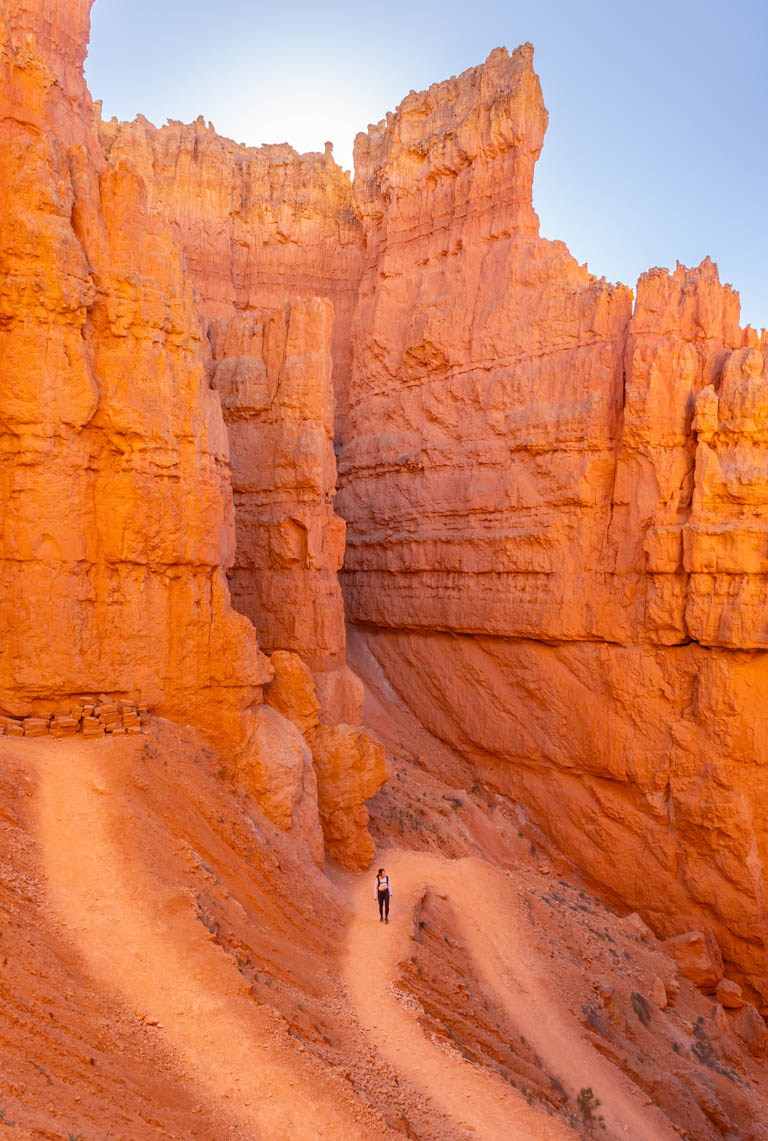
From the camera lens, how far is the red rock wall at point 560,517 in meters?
20.7

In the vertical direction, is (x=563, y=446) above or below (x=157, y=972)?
above

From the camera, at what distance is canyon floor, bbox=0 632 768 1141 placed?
7.53 m

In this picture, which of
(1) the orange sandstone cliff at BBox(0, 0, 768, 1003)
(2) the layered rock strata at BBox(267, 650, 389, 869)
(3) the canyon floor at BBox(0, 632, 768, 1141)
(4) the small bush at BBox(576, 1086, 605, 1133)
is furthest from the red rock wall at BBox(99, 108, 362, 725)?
(4) the small bush at BBox(576, 1086, 605, 1133)

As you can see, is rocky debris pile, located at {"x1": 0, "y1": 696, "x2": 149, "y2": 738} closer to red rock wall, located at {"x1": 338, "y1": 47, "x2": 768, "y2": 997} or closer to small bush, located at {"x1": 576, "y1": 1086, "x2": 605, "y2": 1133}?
small bush, located at {"x1": 576, "y1": 1086, "x2": 605, "y2": 1133}

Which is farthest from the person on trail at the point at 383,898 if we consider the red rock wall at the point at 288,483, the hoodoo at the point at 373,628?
the red rock wall at the point at 288,483

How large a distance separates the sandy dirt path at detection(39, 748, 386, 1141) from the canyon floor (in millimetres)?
24

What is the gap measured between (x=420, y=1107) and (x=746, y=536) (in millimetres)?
15170

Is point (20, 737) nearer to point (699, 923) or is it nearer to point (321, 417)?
point (321, 417)

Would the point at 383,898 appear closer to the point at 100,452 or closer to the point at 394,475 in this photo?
the point at 100,452

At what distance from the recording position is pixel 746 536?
20.2 meters

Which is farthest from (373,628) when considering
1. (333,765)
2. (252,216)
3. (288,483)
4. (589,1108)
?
(589,1108)

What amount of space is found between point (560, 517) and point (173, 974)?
16.9 m

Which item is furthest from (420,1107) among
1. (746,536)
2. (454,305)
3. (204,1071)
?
(454,305)

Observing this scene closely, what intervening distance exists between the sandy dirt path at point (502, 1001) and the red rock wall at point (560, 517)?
6670 millimetres
